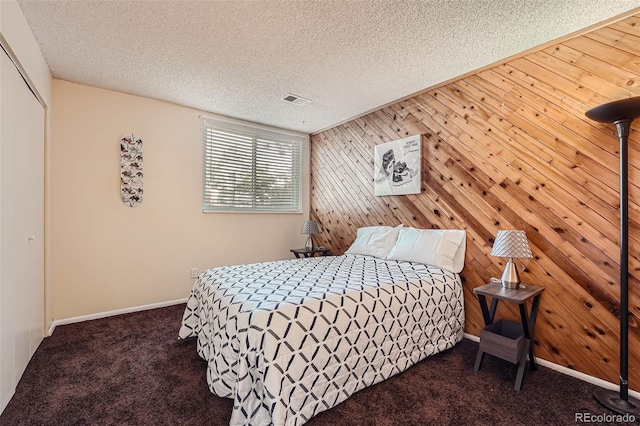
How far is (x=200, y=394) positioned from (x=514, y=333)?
2.37 meters

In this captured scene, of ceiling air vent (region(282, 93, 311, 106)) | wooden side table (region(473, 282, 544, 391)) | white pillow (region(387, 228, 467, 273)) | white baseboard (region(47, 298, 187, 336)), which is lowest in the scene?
white baseboard (region(47, 298, 187, 336))

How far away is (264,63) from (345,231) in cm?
243

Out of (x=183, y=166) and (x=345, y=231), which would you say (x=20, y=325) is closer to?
(x=183, y=166)

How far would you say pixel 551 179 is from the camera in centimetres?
227

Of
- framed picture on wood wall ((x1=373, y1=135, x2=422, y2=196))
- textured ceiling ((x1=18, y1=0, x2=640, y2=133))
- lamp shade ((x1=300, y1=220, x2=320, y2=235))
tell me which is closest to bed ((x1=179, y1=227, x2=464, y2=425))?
framed picture on wood wall ((x1=373, y1=135, x2=422, y2=196))

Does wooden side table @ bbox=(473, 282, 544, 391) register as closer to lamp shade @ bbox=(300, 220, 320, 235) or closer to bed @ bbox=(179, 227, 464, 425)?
bed @ bbox=(179, 227, 464, 425)

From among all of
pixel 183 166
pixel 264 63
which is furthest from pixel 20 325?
pixel 264 63

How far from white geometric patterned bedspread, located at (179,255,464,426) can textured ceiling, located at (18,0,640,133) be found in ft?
6.06

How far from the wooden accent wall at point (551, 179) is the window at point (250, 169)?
7.05ft

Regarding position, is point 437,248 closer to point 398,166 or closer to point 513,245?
point 513,245

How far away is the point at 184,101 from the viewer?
11.7ft

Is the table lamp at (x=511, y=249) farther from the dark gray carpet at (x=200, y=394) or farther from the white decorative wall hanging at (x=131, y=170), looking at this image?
the white decorative wall hanging at (x=131, y=170)

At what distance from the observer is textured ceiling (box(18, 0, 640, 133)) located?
76.5 inches

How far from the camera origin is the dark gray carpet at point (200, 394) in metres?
1.66
